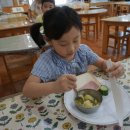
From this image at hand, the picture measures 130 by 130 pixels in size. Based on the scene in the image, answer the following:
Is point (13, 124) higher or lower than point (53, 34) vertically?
lower

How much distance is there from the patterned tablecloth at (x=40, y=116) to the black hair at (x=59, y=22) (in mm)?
271

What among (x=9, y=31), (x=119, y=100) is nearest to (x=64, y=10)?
(x=119, y=100)

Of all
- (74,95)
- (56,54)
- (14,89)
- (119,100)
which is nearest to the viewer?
(119,100)

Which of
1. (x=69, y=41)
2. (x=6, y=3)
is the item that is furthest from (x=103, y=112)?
(x=6, y=3)

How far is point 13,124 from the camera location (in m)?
0.55

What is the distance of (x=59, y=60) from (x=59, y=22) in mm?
222

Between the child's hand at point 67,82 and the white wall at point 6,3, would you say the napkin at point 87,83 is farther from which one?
the white wall at point 6,3

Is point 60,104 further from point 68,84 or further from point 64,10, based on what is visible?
point 64,10

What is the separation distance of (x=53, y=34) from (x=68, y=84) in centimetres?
26

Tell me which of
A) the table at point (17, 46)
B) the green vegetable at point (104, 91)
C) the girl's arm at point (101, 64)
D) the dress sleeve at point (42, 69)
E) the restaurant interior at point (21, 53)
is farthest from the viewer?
the restaurant interior at point (21, 53)

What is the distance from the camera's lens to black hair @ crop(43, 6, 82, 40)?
723 mm

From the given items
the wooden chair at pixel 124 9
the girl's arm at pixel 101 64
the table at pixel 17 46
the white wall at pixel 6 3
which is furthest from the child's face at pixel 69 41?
the wooden chair at pixel 124 9

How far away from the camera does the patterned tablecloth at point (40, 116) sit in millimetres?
527

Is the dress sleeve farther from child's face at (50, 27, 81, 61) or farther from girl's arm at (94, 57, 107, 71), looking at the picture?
girl's arm at (94, 57, 107, 71)
